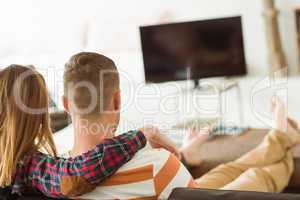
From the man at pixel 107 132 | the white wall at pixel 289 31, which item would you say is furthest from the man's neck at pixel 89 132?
the white wall at pixel 289 31

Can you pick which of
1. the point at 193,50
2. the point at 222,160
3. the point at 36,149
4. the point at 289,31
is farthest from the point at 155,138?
the point at 289,31

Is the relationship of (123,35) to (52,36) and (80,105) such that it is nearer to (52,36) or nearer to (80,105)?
(52,36)

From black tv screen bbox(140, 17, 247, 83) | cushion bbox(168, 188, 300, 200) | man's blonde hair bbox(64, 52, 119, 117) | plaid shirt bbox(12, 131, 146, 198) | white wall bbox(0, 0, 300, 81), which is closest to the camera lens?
cushion bbox(168, 188, 300, 200)

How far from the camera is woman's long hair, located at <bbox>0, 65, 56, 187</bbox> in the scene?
46.6 inches

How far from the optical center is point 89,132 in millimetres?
1177

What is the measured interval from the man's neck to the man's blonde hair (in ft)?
0.07

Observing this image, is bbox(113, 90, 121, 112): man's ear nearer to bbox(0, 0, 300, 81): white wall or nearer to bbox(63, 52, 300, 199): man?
bbox(63, 52, 300, 199): man

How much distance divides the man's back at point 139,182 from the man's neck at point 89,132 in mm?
116

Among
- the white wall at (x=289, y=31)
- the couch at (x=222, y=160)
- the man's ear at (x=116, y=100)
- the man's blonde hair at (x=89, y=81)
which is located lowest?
the couch at (x=222, y=160)

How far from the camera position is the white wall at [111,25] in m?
3.65

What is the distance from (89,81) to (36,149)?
227 millimetres

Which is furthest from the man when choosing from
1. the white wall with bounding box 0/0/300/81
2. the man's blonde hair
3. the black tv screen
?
the black tv screen

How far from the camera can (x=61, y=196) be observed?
3.59ft

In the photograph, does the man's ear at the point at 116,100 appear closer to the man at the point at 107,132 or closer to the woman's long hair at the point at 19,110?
the man at the point at 107,132
